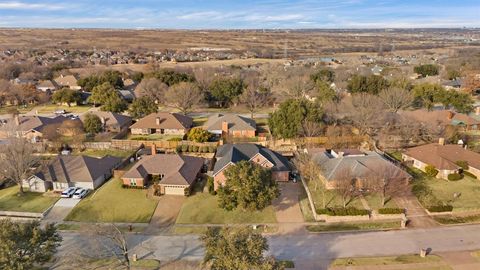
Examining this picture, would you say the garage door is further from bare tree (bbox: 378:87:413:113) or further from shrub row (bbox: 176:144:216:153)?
bare tree (bbox: 378:87:413:113)

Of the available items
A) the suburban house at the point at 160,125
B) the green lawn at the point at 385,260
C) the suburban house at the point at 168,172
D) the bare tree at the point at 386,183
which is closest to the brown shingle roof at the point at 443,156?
the bare tree at the point at 386,183

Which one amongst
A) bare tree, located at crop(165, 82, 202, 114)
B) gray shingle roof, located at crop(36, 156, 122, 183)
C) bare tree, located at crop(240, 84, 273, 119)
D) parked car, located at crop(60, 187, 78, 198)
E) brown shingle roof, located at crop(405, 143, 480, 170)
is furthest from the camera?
bare tree, located at crop(240, 84, 273, 119)

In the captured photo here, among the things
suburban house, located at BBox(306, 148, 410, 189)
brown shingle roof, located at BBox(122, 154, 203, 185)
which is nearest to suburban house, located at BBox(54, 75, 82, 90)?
brown shingle roof, located at BBox(122, 154, 203, 185)

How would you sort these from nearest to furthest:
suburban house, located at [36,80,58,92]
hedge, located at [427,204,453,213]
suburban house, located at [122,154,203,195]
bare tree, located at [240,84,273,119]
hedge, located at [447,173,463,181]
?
hedge, located at [427,204,453,213], suburban house, located at [122,154,203,195], hedge, located at [447,173,463,181], bare tree, located at [240,84,273,119], suburban house, located at [36,80,58,92]

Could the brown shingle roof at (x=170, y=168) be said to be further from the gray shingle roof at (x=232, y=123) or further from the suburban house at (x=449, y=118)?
the suburban house at (x=449, y=118)

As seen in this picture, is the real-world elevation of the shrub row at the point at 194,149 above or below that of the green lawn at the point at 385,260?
above

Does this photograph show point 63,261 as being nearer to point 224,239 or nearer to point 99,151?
point 224,239

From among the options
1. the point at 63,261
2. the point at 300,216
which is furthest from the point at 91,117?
the point at 300,216
